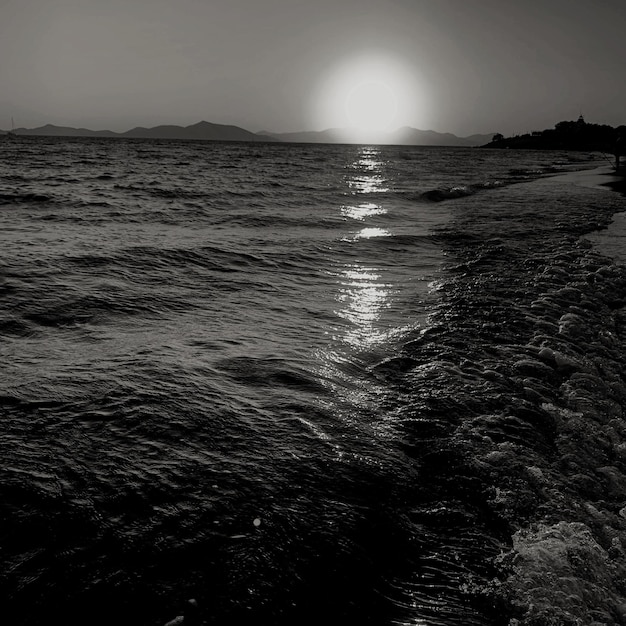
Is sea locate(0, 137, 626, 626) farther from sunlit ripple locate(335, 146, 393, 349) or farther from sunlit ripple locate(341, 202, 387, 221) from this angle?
sunlit ripple locate(341, 202, 387, 221)

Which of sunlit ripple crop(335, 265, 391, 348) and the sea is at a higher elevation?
sunlit ripple crop(335, 265, 391, 348)

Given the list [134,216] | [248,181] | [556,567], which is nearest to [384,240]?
[134,216]

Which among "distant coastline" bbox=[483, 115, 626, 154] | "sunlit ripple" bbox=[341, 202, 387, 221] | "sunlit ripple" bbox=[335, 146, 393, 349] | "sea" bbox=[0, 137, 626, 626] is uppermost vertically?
"distant coastline" bbox=[483, 115, 626, 154]

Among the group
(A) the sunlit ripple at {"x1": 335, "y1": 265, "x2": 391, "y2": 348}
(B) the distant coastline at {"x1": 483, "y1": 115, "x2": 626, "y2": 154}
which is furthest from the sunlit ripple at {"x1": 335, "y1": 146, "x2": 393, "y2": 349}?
(B) the distant coastline at {"x1": 483, "y1": 115, "x2": 626, "y2": 154}

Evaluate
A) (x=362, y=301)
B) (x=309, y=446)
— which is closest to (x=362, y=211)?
(x=362, y=301)

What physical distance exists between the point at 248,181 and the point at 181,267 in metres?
22.3

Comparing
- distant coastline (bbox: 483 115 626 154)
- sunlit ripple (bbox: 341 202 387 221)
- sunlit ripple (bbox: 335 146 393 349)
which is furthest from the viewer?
distant coastline (bbox: 483 115 626 154)

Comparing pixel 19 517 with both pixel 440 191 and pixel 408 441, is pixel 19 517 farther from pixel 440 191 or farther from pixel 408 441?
pixel 440 191

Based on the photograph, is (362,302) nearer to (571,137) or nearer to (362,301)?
(362,301)

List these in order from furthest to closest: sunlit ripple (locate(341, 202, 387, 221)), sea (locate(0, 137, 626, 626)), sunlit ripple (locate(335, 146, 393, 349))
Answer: sunlit ripple (locate(341, 202, 387, 221)) → sunlit ripple (locate(335, 146, 393, 349)) → sea (locate(0, 137, 626, 626))

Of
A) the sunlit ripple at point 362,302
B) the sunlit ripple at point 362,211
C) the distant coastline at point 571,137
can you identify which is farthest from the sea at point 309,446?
→ the distant coastline at point 571,137

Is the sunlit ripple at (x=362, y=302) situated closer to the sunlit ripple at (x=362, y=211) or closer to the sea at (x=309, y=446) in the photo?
the sea at (x=309, y=446)

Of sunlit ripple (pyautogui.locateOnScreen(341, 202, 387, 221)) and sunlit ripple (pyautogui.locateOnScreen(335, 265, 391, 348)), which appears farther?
sunlit ripple (pyautogui.locateOnScreen(341, 202, 387, 221))

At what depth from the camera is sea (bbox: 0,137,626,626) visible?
9.32ft
